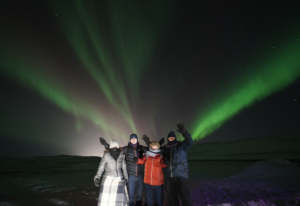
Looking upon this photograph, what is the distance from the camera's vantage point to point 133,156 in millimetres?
5613

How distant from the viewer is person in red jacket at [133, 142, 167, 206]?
505 cm

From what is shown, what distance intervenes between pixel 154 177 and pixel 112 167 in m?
1.19

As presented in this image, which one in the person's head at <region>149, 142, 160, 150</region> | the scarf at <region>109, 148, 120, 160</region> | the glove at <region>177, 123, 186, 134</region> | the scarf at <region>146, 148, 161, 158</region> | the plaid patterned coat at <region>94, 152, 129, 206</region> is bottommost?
the plaid patterned coat at <region>94, 152, 129, 206</region>

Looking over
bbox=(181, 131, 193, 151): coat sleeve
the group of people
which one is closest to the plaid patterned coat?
the group of people

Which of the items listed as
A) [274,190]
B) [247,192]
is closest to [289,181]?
[274,190]

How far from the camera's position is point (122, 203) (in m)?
4.42

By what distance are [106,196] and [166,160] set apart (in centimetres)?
187

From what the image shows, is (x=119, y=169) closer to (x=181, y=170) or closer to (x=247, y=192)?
(x=181, y=170)

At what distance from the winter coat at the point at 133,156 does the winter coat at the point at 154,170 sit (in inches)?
16.7

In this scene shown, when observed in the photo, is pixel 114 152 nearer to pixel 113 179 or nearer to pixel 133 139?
pixel 113 179

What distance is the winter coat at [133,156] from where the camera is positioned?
5491mm

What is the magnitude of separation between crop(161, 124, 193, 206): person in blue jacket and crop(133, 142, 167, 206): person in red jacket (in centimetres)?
19

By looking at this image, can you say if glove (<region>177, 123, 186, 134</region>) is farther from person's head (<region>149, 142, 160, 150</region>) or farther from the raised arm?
person's head (<region>149, 142, 160, 150</region>)

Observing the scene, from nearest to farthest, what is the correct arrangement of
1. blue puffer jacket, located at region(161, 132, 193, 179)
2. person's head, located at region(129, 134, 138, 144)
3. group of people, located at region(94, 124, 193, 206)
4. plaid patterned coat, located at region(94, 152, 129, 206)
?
plaid patterned coat, located at region(94, 152, 129, 206) < group of people, located at region(94, 124, 193, 206) < blue puffer jacket, located at region(161, 132, 193, 179) < person's head, located at region(129, 134, 138, 144)
